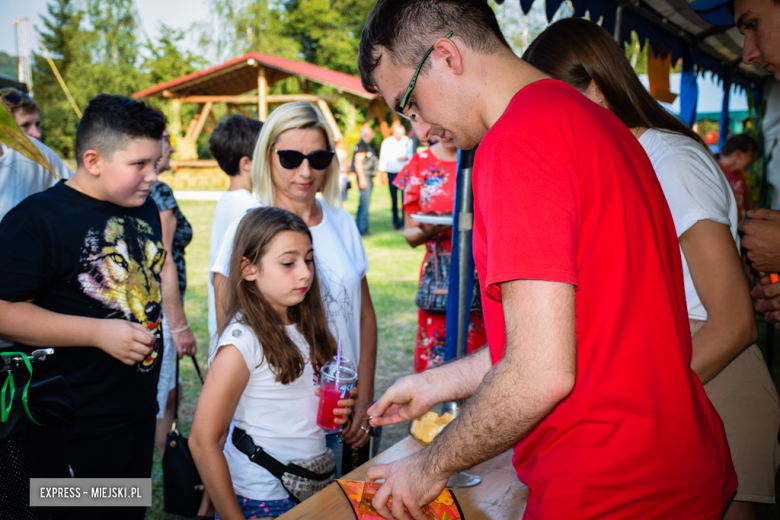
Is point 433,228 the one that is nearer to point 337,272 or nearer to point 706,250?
point 337,272

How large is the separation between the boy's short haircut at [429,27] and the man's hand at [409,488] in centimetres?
84

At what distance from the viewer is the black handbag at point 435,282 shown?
3277mm

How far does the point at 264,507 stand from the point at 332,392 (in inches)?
19.8

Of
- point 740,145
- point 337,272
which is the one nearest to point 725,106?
point 740,145

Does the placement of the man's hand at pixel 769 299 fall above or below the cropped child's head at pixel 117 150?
below

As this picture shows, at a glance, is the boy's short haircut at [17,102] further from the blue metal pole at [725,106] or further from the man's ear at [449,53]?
the blue metal pole at [725,106]

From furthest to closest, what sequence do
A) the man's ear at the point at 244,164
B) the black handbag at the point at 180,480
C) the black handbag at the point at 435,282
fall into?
the man's ear at the point at 244,164, the black handbag at the point at 435,282, the black handbag at the point at 180,480

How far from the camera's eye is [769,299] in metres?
2.02

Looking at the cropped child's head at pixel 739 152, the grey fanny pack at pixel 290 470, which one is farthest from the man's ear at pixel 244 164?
the cropped child's head at pixel 739 152

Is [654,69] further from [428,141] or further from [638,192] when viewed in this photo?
[638,192]

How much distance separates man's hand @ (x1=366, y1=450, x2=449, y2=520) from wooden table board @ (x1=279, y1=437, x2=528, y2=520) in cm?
15

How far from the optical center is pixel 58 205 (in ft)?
6.64

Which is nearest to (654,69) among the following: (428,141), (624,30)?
(624,30)

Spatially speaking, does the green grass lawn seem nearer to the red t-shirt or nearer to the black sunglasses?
the black sunglasses
